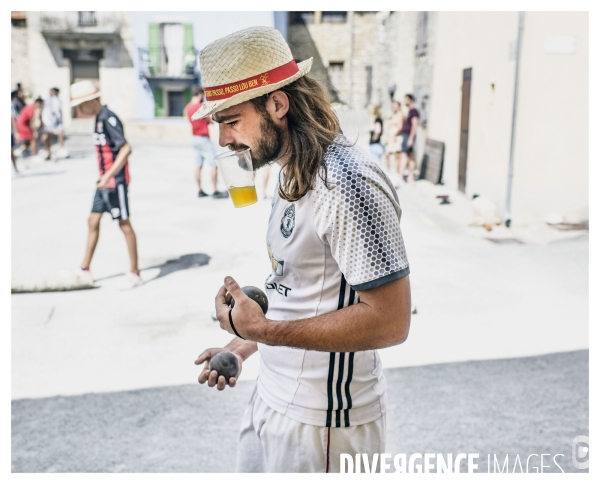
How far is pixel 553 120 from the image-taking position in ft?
31.7

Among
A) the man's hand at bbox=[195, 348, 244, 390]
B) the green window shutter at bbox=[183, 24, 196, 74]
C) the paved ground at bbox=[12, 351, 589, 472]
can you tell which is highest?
the green window shutter at bbox=[183, 24, 196, 74]

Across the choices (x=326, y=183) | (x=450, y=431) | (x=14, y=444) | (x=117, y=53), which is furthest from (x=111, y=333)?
(x=117, y=53)

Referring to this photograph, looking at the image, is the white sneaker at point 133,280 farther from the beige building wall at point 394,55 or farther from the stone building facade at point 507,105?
the beige building wall at point 394,55

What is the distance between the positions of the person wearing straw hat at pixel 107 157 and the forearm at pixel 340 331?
15.2ft

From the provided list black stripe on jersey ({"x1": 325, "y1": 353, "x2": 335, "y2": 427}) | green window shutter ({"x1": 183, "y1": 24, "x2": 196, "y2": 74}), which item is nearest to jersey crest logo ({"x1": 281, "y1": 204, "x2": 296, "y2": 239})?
black stripe on jersey ({"x1": 325, "y1": 353, "x2": 335, "y2": 427})

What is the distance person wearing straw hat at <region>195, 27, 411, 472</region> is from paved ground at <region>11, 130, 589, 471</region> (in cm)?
169

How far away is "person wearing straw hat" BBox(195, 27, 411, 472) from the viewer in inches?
68.2

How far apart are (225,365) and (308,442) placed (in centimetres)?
39

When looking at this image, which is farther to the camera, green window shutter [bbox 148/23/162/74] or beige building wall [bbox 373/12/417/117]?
green window shutter [bbox 148/23/162/74]

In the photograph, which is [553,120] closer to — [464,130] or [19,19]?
[464,130]

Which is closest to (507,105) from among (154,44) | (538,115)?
(538,115)

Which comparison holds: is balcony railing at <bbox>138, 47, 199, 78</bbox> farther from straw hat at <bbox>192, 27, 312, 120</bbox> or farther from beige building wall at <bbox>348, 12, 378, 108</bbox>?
straw hat at <bbox>192, 27, 312, 120</bbox>

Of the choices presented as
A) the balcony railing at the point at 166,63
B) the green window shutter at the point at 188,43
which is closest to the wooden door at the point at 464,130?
the green window shutter at the point at 188,43

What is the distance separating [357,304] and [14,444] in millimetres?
2692
